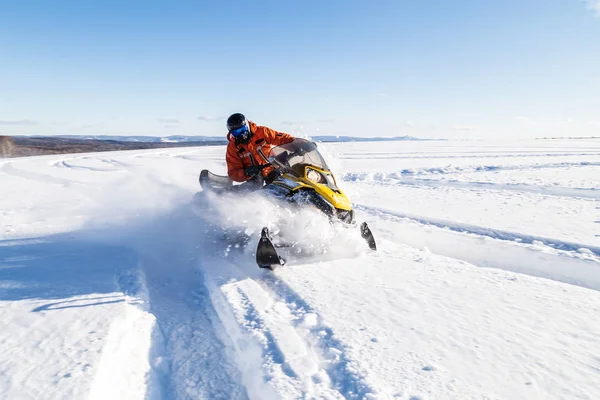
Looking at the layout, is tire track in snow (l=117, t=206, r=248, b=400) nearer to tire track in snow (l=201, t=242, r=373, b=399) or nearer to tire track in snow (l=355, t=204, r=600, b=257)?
tire track in snow (l=201, t=242, r=373, b=399)

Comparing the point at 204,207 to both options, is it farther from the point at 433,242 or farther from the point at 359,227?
the point at 433,242

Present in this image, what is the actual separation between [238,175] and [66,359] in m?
4.40

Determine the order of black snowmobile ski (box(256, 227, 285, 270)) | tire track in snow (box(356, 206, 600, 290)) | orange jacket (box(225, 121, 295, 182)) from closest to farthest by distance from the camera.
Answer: black snowmobile ski (box(256, 227, 285, 270)), tire track in snow (box(356, 206, 600, 290)), orange jacket (box(225, 121, 295, 182))

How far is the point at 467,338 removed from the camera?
3.13m

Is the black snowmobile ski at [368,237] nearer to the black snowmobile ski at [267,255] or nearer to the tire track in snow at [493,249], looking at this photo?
the tire track in snow at [493,249]

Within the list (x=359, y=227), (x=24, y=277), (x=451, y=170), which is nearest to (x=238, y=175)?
(x=359, y=227)

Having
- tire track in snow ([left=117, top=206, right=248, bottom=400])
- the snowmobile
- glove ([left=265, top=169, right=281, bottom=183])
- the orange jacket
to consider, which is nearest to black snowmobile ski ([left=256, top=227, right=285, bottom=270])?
the snowmobile

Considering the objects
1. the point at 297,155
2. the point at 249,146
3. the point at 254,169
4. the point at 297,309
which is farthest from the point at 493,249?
the point at 249,146

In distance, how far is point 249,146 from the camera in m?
6.66

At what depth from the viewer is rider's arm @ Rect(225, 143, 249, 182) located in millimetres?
6816

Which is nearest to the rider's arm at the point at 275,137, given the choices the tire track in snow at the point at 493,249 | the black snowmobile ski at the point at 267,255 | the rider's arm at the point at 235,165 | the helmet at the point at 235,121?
the helmet at the point at 235,121

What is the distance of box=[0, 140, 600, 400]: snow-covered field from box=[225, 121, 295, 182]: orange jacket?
0.75 meters

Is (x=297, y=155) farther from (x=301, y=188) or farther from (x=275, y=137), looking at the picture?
(x=275, y=137)

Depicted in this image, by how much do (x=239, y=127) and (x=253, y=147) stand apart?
0.44 meters
